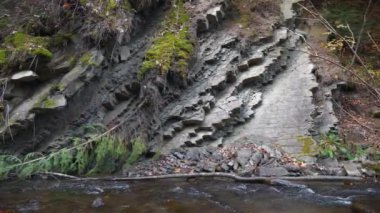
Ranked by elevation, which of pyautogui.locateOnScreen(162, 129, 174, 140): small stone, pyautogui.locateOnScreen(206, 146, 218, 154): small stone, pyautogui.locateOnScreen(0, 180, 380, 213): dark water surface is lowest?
pyautogui.locateOnScreen(0, 180, 380, 213): dark water surface

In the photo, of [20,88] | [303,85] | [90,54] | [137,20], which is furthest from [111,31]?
[303,85]

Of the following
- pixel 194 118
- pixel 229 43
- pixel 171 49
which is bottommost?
pixel 194 118

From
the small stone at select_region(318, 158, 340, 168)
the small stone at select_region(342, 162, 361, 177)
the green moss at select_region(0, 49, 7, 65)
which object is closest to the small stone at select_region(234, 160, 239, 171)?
the small stone at select_region(318, 158, 340, 168)

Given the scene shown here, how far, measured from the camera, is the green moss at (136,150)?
8.98m

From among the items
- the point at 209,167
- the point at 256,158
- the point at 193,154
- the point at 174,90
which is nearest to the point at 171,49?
the point at 174,90

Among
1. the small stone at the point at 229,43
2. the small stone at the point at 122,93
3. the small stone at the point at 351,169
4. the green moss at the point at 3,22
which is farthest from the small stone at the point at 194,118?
the green moss at the point at 3,22

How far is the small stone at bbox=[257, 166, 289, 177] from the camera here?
8.45m

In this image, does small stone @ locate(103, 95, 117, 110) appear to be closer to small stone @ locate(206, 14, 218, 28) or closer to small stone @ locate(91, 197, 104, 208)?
small stone @ locate(91, 197, 104, 208)

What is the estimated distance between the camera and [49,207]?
272 inches

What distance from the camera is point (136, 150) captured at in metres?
8.99

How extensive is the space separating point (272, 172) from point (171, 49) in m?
3.69

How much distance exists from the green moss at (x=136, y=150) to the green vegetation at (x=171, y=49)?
5.09ft

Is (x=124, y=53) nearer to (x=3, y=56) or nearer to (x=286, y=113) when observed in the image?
(x=3, y=56)

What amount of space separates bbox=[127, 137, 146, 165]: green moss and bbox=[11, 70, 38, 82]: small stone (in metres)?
2.38
